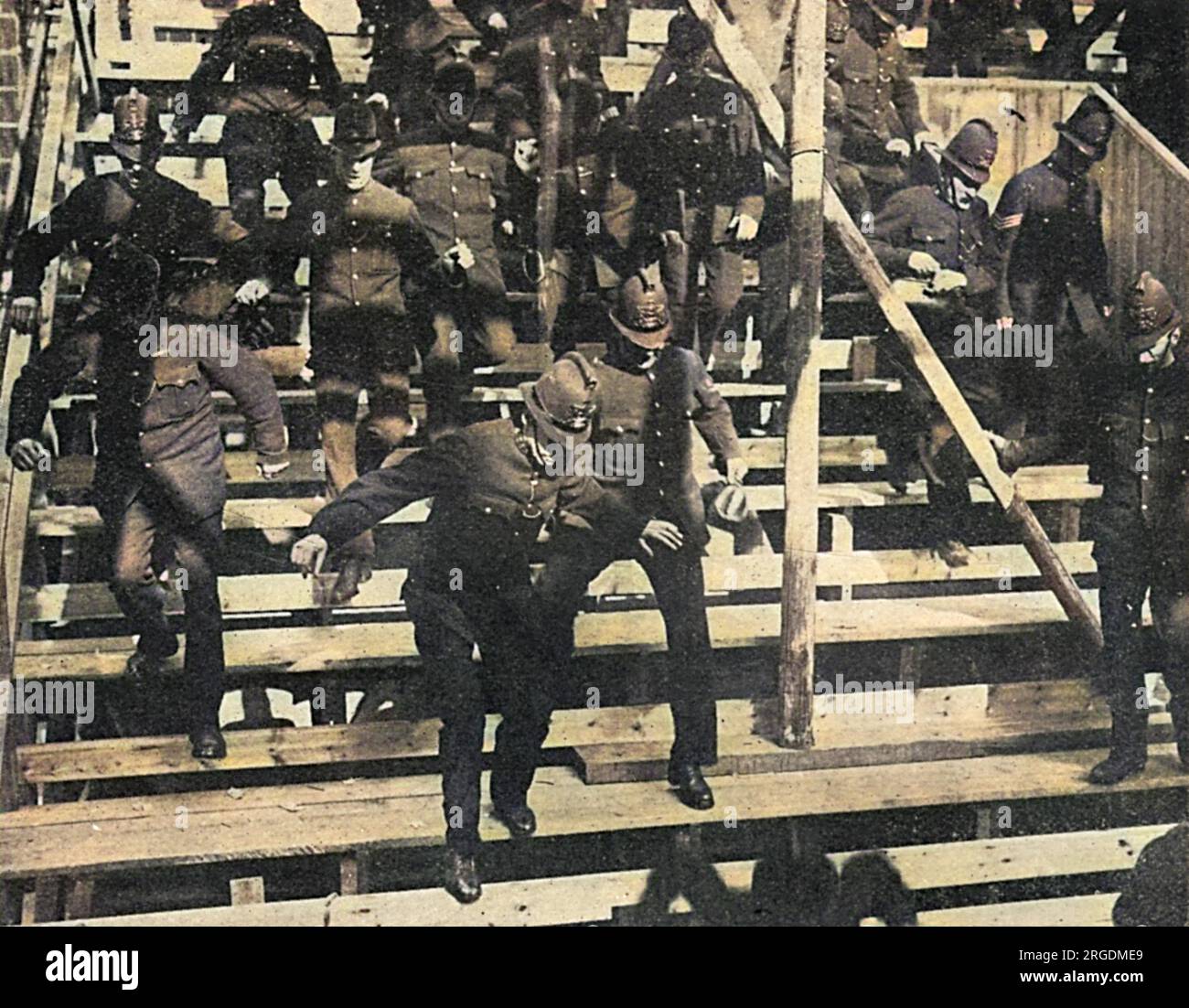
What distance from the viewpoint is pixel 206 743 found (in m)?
4.80

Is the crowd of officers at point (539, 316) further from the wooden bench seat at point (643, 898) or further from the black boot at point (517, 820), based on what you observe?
the wooden bench seat at point (643, 898)

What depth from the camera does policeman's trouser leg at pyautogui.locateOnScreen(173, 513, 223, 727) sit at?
15.8 feet

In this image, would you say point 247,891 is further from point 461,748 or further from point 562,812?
point 562,812

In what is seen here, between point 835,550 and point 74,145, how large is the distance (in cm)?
297

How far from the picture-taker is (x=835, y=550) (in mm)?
5270

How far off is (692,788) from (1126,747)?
155 centimetres

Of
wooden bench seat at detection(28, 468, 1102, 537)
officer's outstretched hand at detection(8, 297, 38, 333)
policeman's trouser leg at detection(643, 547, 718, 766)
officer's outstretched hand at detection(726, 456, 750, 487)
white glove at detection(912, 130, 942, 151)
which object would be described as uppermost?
white glove at detection(912, 130, 942, 151)

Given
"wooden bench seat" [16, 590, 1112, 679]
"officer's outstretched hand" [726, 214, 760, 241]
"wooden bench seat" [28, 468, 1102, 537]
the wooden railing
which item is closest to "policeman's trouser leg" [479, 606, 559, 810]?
"wooden bench seat" [16, 590, 1112, 679]

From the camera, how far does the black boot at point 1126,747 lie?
17.3ft

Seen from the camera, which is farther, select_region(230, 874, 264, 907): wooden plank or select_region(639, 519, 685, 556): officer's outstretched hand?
select_region(230, 874, 264, 907): wooden plank

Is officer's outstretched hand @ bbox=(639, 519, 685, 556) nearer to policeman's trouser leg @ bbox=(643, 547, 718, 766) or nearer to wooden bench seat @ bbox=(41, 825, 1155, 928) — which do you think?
policeman's trouser leg @ bbox=(643, 547, 718, 766)

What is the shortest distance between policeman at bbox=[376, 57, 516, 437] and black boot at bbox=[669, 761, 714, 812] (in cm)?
134
